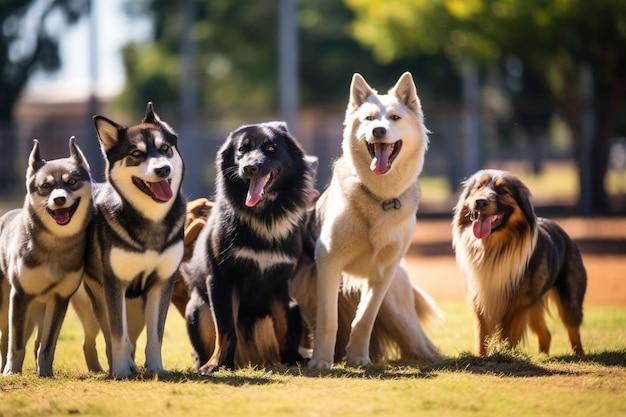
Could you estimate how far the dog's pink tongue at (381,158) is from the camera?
8031 millimetres

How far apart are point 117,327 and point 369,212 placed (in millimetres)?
2139

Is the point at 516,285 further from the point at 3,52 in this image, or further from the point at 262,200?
the point at 3,52

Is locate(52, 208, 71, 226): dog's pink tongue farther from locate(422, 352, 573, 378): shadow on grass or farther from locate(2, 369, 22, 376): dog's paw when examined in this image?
locate(422, 352, 573, 378): shadow on grass

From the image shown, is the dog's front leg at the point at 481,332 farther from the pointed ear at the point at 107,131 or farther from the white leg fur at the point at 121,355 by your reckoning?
the pointed ear at the point at 107,131

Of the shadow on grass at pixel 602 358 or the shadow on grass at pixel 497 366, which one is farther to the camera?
the shadow on grass at pixel 602 358

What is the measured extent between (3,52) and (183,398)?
2978 centimetres

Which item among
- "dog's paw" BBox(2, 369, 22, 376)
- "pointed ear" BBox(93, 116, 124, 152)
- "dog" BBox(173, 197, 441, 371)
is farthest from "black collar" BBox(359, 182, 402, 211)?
"dog's paw" BBox(2, 369, 22, 376)

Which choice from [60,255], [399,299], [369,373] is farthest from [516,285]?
[60,255]

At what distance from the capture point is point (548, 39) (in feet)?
86.5

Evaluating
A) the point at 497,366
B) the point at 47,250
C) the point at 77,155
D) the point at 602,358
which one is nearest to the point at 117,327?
the point at 47,250

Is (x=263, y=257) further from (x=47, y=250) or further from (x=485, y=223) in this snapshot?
(x=485, y=223)

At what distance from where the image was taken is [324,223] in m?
8.45

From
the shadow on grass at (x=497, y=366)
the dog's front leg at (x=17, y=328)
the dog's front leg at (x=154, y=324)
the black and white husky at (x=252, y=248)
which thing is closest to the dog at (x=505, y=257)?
the shadow on grass at (x=497, y=366)

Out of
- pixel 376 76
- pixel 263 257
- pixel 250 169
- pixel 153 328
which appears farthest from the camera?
pixel 376 76
